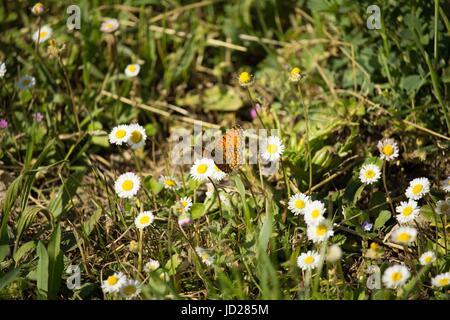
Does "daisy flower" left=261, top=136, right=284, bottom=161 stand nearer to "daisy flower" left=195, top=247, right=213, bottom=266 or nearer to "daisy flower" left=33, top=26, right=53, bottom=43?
"daisy flower" left=195, top=247, right=213, bottom=266

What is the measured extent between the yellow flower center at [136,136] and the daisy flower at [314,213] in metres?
A: 0.62

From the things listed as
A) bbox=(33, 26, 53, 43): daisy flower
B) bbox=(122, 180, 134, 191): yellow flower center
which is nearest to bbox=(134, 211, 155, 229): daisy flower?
bbox=(122, 180, 134, 191): yellow flower center

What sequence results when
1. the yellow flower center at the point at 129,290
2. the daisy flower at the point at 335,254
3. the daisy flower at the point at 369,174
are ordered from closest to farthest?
the daisy flower at the point at 335,254 < the yellow flower center at the point at 129,290 < the daisy flower at the point at 369,174

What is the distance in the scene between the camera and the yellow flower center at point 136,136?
2.16 meters

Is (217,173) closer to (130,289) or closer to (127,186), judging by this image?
(127,186)

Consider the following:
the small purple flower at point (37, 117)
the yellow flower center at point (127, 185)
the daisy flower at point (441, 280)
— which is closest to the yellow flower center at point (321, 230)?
the daisy flower at point (441, 280)

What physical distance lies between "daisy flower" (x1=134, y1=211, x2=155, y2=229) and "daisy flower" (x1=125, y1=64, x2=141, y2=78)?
0.91 meters

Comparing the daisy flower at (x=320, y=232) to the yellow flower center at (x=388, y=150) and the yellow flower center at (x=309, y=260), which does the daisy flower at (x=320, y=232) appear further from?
the yellow flower center at (x=388, y=150)

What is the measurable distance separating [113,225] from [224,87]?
1.10 meters

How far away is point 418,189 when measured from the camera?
2051mm

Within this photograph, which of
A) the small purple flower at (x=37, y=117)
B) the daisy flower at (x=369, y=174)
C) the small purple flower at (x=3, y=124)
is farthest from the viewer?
the small purple flower at (x=37, y=117)

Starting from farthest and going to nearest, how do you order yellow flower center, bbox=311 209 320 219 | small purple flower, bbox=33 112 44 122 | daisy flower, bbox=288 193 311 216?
small purple flower, bbox=33 112 44 122 < daisy flower, bbox=288 193 311 216 < yellow flower center, bbox=311 209 320 219

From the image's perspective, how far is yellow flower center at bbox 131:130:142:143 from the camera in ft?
7.09

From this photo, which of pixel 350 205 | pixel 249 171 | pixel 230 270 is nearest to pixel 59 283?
pixel 230 270
